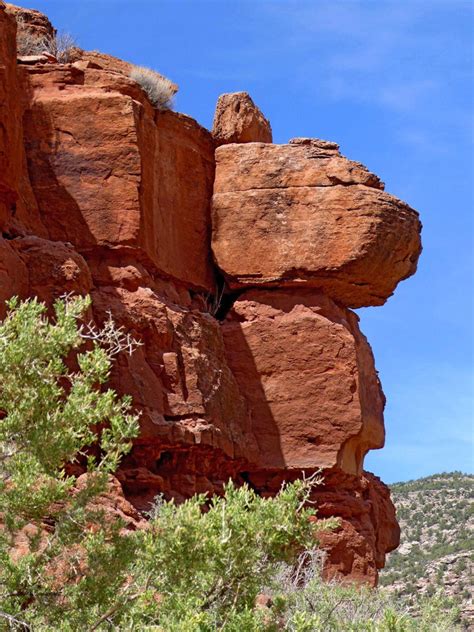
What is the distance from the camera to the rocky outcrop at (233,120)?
72.9 feet

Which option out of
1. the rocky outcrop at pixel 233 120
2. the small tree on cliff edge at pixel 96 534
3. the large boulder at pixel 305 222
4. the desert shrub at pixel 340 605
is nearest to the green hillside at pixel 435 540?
the desert shrub at pixel 340 605

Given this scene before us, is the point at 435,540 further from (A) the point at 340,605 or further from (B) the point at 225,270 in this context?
(A) the point at 340,605

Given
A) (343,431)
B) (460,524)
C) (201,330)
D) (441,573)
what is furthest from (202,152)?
(460,524)

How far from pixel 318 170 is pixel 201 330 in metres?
3.47

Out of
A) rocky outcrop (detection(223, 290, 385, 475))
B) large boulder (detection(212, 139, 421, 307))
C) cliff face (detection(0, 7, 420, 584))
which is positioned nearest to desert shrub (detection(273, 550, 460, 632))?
cliff face (detection(0, 7, 420, 584))

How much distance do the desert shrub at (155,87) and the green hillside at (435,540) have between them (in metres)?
15.6

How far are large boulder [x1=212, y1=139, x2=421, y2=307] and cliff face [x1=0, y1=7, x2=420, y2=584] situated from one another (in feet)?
0.08

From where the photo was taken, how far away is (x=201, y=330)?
66.5 ft

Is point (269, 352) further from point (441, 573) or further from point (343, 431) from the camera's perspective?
point (441, 573)

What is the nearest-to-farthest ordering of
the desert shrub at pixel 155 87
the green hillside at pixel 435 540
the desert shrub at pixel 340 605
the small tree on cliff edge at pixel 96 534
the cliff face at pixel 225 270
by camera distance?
the small tree on cliff edge at pixel 96 534, the desert shrub at pixel 340 605, the cliff face at pixel 225 270, the desert shrub at pixel 155 87, the green hillside at pixel 435 540

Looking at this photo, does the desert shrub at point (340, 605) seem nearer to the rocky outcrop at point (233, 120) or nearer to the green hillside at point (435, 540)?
the rocky outcrop at point (233, 120)

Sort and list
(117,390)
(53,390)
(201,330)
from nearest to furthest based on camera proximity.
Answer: (53,390), (117,390), (201,330)

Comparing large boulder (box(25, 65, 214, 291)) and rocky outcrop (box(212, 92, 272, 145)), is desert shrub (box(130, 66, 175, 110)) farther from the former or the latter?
rocky outcrop (box(212, 92, 272, 145))

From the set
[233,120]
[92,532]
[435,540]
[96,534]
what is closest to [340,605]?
[92,532]
